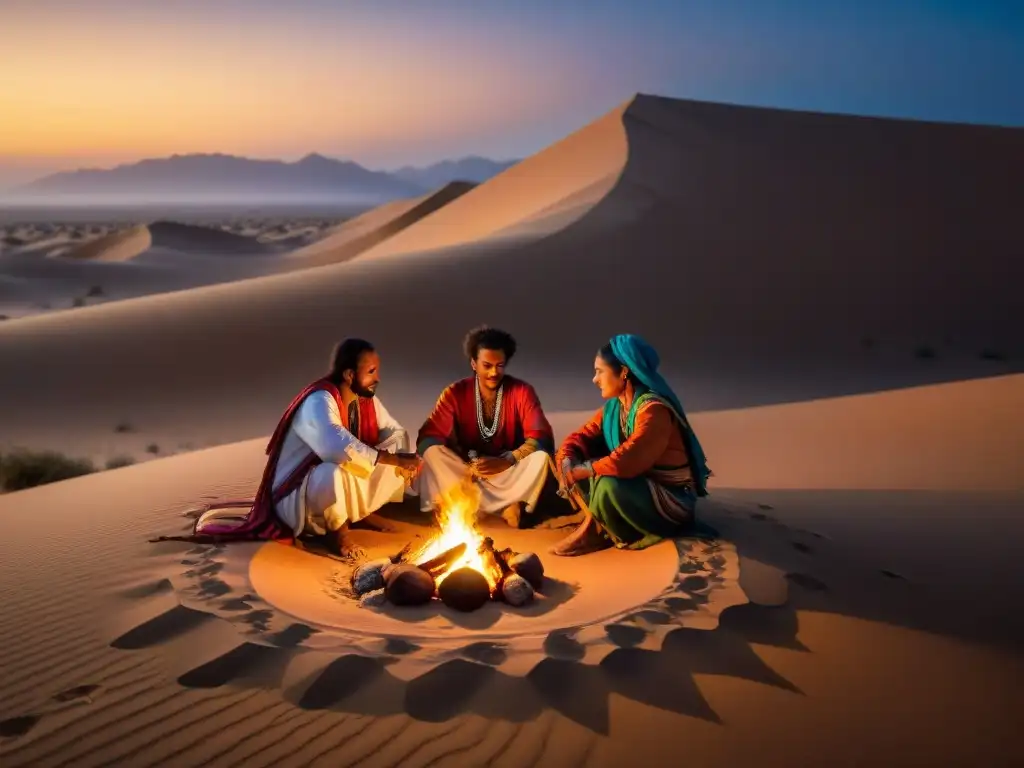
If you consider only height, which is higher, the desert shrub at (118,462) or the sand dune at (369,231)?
the sand dune at (369,231)

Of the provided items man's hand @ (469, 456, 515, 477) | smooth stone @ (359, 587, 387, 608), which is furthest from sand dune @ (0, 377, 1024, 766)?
man's hand @ (469, 456, 515, 477)

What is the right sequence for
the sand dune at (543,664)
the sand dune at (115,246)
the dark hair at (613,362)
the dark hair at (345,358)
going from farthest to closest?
the sand dune at (115,246) < the dark hair at (345,358) < the dark hair at (613,362) < the sand dune at (543,664)

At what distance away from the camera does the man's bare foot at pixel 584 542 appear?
18.9 ft

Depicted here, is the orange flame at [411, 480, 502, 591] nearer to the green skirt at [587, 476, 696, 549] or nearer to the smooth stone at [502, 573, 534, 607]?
the smooth stone at [502, 573, 534, 607]

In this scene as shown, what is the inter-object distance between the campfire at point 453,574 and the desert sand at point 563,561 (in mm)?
128

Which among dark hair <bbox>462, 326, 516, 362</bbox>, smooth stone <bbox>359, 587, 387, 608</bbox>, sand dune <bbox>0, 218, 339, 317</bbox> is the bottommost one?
smooth stone <bbox>359, 587, 387, 608</bbox>

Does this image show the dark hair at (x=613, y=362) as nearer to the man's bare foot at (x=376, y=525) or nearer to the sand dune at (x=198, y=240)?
the man's bare foot at (x=376, y=525)

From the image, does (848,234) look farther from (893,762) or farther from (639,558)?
(893,762)

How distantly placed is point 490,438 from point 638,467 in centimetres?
136

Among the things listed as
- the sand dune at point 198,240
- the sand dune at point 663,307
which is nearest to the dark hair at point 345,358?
the sand dune at point 663,307

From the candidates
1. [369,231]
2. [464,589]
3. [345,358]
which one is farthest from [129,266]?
[464,589]

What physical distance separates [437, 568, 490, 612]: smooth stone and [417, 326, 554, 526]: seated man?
139 centimetres

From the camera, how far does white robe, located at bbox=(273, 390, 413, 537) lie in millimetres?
5691

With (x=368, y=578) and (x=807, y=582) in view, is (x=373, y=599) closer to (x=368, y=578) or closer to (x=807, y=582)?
(x=368, y=578)
